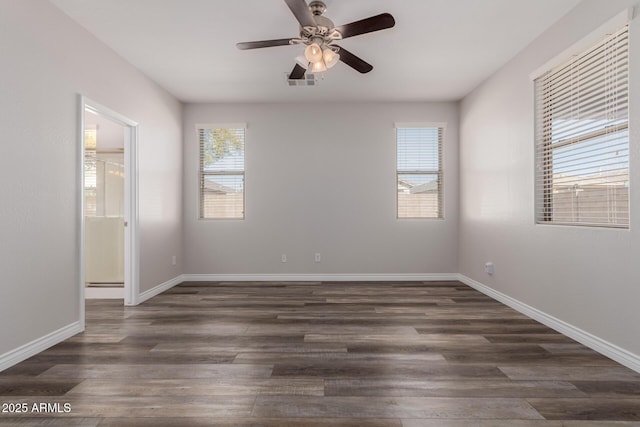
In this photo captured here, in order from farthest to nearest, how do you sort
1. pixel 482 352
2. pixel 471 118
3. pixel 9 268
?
pixel 471 118, pixel 482 352, pixel 9 268

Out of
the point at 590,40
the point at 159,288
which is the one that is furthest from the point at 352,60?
the point at 159,288

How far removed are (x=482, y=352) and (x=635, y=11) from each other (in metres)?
2.45

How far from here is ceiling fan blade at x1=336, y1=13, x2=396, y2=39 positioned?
2.39m

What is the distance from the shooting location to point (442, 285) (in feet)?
16.0

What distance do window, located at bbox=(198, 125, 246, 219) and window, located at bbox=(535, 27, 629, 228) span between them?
12.5 ft

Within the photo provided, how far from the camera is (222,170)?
5305 millimetres

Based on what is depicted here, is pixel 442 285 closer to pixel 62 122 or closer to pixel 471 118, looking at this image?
pixel 471 118

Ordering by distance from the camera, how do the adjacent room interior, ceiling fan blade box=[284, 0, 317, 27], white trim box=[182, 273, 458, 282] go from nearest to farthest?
the adjacent room interior < ceiling fan blade box=[284, 0, 317, 27] < white trim box=[182, 273, 458, 282]

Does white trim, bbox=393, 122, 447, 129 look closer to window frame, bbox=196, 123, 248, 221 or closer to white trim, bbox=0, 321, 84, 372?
window frame, bbox=196, 123, 248, 221

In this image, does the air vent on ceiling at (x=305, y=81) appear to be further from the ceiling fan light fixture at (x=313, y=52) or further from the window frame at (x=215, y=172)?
the ceiling fan light fixture at (x=313, y=52)

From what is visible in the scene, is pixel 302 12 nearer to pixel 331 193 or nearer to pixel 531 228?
pixel 531 228

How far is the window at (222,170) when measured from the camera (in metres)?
5.29

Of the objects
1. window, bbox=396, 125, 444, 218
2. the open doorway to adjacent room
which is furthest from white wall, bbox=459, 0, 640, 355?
the open doorway to adjacent room

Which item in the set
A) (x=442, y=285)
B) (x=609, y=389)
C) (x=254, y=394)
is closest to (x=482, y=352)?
(x=609, y=389)
